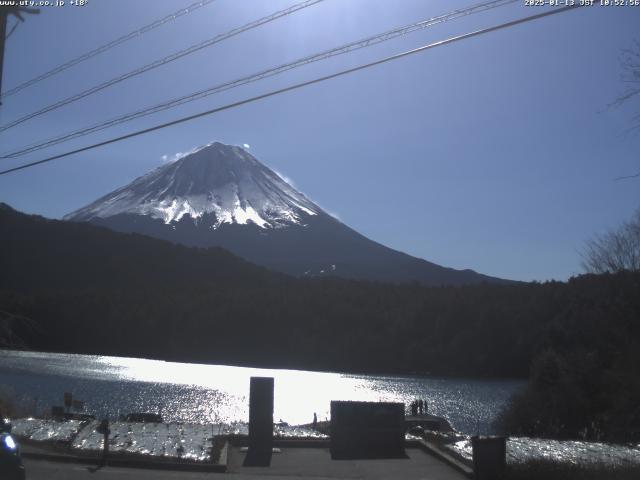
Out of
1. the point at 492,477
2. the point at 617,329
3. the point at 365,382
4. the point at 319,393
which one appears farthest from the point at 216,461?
the point at 365,382

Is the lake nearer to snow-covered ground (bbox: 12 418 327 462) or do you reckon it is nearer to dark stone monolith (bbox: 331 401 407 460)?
snow-covered ground (bbox: 12 418 327 462)

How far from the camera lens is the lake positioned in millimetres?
47281

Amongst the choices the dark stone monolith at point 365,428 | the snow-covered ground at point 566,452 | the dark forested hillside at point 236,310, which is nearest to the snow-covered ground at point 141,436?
the dark stone monolith at point 365,428

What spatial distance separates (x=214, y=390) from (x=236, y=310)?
154 ft

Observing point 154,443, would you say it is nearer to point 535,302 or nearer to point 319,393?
point 319,393

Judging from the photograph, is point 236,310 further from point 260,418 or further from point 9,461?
point 9,461

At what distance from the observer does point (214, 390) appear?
64.2m

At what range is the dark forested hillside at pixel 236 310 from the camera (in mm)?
89125

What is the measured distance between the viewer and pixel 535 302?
83.0 m

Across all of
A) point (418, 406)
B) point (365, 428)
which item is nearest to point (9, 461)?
point (365, 428)

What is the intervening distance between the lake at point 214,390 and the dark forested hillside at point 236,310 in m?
5.97

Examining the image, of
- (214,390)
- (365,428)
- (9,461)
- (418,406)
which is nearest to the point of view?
(9,461)

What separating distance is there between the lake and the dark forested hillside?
597 centimetres

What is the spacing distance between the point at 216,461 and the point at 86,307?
94.3 metres
